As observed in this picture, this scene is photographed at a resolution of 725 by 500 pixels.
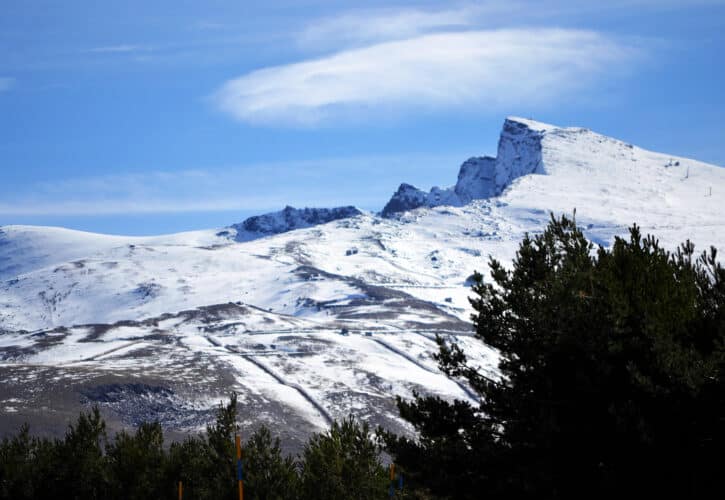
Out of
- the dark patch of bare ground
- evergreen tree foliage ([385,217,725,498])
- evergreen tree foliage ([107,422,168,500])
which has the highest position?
evergreen tree foliage ([385,217,725,498])

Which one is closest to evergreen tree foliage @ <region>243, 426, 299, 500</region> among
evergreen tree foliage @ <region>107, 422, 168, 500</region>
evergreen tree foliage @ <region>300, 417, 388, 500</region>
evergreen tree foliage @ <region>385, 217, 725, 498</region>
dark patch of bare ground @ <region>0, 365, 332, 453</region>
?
evergreen tree foliage @ <region>300, 417, 388, 500</region>

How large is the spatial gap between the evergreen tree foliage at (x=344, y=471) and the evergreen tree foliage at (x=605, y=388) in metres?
8.63

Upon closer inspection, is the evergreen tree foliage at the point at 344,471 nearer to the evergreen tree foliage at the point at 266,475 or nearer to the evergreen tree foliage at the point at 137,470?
the evergreen tree foliage at the point at 266,475

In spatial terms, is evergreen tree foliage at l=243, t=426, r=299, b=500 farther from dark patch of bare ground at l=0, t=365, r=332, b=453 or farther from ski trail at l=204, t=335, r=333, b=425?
ski trail at l=204, t=335, r=333, b=425

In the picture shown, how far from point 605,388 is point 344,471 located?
1735 cm

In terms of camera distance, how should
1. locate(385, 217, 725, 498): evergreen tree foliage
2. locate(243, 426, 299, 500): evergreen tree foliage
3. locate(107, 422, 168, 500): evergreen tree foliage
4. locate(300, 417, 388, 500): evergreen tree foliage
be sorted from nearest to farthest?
locate(385, 217, 725, 498): evergreen tree foliage < locate(300, 417, 388, 500): evergreen tree foliage < locate(243, 426, 299, 500): evergreen tree foliage < locate(107, 422, 168, 500): evergreen tree foliage

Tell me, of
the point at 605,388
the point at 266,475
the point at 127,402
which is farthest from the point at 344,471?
the point at 127,402

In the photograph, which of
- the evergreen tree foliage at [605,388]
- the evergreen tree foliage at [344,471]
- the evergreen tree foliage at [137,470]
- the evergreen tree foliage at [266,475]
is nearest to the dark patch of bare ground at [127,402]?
the evergreen tree foliage at [137,470]

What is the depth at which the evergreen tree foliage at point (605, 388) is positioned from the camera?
86.5 feet

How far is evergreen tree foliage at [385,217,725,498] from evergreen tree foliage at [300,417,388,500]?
863cm

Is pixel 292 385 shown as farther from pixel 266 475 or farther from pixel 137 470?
Result: pixel 266 475

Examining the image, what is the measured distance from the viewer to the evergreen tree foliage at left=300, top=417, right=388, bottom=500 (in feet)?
135

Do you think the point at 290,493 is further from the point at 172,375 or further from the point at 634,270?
the point at 172,375

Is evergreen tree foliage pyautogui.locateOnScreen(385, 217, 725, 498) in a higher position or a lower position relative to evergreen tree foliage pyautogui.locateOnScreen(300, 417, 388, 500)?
higher
